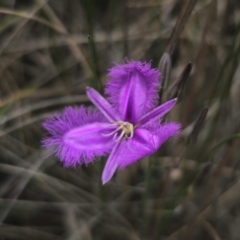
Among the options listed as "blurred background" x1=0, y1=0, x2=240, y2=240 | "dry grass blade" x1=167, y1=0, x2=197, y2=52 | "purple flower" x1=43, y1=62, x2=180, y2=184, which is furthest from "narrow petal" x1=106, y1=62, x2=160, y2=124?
"blurred background" x1=0, y1=0, x2=240, y2=240

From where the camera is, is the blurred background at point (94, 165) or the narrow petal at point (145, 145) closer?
the narrow petal at point (145, 145)

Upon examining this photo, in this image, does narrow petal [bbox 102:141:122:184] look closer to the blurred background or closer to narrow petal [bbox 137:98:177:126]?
narrow petal [bbox 137:98:177:126]

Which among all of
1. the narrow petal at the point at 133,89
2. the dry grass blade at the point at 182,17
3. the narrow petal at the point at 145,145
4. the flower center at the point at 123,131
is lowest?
the narrow petal at the point at 145,145

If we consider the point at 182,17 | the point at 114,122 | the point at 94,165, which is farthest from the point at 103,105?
the point at 94,165

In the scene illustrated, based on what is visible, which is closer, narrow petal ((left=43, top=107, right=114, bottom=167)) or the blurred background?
narrow petal ((left=43, top=107, right=114, bottom=167))

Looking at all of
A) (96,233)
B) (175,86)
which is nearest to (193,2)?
(175,86)

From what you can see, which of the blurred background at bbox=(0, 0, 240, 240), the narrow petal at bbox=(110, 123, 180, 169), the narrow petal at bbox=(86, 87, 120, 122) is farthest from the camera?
the blurred background at bbox=(0, 0, 240, 240)

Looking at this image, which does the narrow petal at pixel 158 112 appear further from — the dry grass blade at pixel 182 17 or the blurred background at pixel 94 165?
the blurred background at pixel 94 165

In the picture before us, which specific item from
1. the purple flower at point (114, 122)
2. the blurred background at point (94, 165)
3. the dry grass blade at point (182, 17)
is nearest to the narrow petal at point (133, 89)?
the purple flower at point (114, 122)
